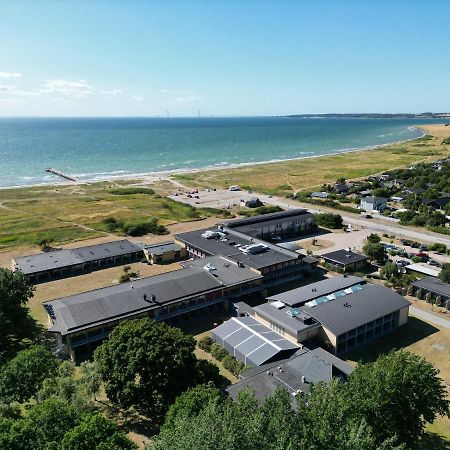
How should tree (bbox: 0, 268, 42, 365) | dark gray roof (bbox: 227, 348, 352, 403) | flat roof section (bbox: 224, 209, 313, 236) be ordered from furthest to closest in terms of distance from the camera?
flat roof section (bbox: 224, 209, 313, 236)
tree (bbox: 0, 268, 42, 365)
dark gray roof (bbox: 227, 348, 352, 403)

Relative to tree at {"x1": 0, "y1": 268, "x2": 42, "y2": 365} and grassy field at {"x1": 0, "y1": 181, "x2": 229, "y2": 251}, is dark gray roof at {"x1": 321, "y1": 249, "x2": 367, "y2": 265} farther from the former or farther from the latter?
tree at {"x1": 0, "y1": 268, "x2": 42, "y2": 365}

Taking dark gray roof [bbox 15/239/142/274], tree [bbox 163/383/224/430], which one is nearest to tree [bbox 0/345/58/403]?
tree [bbox 163/383/224/430]

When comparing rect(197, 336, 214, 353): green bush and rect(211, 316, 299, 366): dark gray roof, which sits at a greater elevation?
rect(211, 316, 299, 366): dark gray roof

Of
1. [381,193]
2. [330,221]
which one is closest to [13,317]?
[330,221]

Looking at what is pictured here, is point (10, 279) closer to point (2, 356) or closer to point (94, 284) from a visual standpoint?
point (2, 356)

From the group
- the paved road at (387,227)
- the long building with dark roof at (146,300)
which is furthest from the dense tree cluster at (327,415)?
the paved road at (387,227)

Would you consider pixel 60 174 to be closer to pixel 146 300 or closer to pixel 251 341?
pixel 146 300

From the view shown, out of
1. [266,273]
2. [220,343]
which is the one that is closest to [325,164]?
[266,273]

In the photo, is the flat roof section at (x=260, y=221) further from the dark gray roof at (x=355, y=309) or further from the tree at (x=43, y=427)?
the tree at (x=43, y=427)
